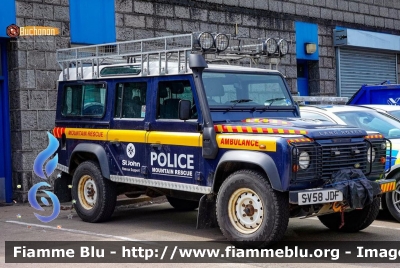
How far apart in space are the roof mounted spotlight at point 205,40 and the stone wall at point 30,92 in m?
5.08

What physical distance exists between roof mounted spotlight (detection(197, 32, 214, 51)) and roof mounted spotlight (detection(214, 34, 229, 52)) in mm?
73

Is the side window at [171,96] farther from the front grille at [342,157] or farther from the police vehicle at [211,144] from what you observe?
the front grille at [342,157]

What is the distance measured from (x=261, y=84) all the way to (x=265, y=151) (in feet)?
6.29

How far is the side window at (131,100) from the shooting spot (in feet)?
31.5

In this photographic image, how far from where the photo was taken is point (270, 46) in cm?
973

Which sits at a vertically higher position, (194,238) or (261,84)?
(261,84)

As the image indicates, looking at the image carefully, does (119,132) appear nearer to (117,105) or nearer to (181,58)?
(117,105)

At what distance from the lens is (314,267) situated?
283 inches

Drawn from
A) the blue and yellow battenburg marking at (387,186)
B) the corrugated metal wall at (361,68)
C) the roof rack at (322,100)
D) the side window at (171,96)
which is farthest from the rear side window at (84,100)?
the corrugated metal wall at (361,68)

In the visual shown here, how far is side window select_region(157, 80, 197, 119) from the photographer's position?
8891 millimetres

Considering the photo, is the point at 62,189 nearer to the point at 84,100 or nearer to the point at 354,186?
the point at 84,100

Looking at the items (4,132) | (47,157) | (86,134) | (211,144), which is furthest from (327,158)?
(4,132)

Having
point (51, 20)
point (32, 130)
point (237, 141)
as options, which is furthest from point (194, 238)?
point (51, 20)

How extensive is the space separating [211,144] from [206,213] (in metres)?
0.87
